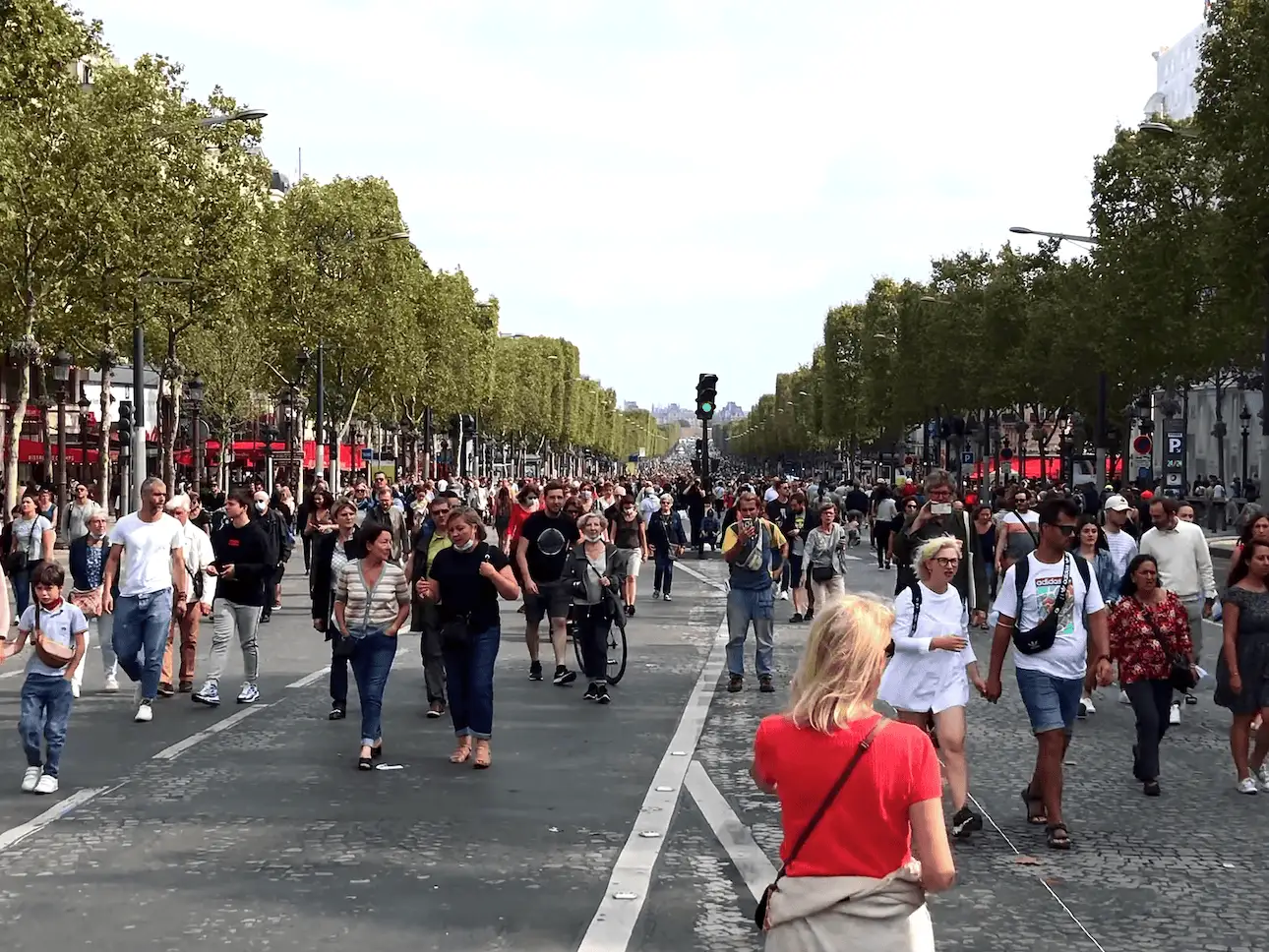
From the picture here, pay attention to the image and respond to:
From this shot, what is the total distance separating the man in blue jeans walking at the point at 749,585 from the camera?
47.2ft

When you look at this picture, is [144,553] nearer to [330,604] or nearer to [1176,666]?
[330,604]

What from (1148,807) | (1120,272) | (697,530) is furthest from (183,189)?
(1148,807)

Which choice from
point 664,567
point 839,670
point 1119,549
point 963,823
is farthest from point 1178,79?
point 839,670

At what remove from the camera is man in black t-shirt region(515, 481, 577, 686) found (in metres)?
14.8

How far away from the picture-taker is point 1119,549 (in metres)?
14.3

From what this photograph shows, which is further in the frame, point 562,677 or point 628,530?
point 628,530

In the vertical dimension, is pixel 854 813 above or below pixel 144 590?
below

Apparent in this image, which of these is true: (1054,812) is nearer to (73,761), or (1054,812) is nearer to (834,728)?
(834,728)

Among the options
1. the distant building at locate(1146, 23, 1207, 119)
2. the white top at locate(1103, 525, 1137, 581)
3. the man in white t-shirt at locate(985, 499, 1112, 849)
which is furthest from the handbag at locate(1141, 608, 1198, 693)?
the distant building at locate(1146, 23, 1207, 119)

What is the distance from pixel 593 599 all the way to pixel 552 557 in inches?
31.4

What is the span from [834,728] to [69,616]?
286 inches

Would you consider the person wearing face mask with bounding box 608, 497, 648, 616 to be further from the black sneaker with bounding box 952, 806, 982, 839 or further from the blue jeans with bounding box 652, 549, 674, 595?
the black sneaker with bounding box 952, 806, 982, 839

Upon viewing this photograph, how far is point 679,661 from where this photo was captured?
17.2 meters

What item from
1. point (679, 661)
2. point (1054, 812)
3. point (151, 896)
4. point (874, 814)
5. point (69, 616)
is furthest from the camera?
point (679, 661)
